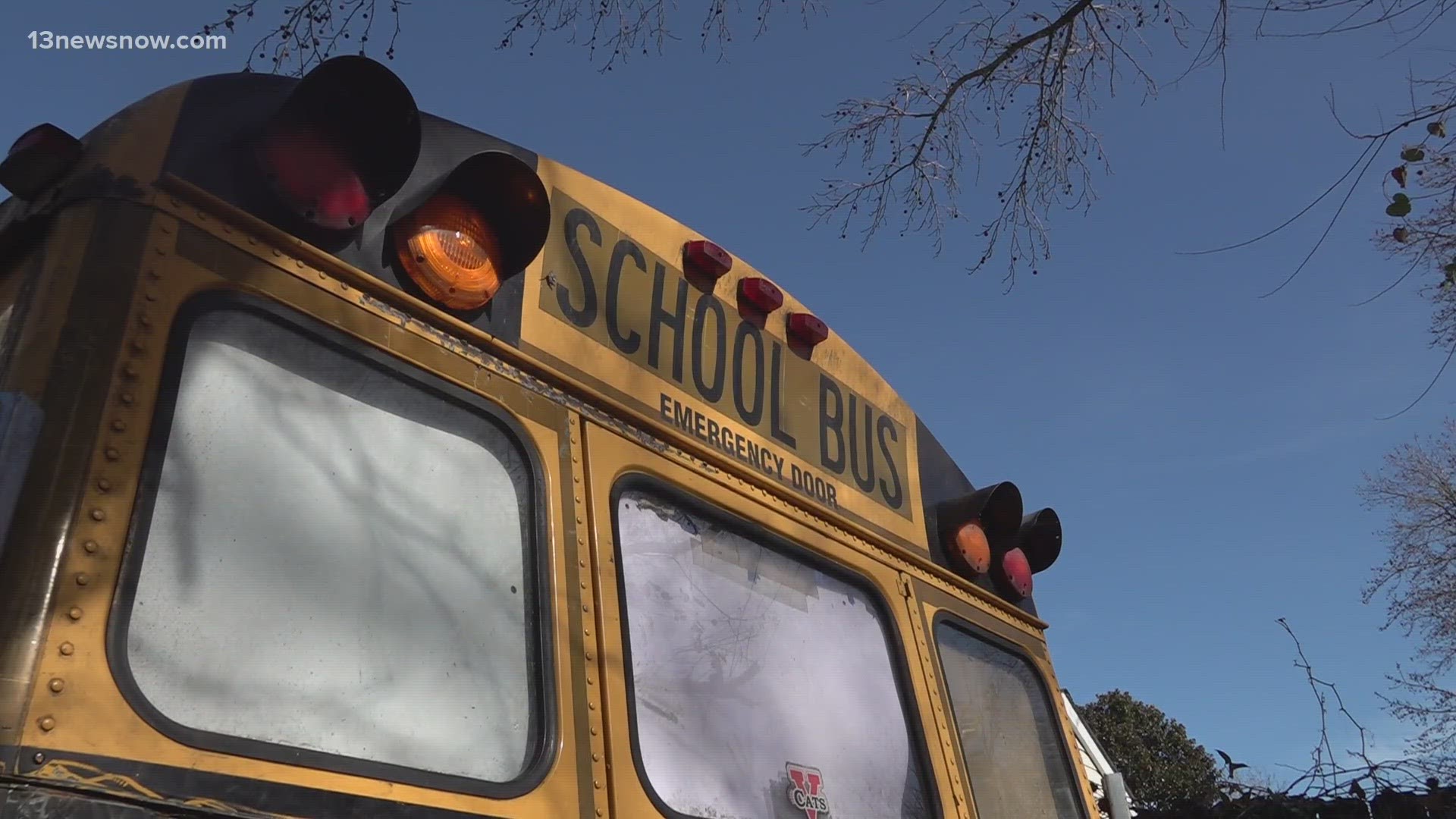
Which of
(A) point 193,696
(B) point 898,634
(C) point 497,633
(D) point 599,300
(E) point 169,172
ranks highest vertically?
(D) point 599,300

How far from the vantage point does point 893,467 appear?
281 cm

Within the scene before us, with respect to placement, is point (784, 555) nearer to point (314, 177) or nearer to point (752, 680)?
point (752, 680)

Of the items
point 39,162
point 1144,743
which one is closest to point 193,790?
point 39,162

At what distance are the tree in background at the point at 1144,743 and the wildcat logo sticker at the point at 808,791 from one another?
18643 millimetres

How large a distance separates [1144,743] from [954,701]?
20334 mm

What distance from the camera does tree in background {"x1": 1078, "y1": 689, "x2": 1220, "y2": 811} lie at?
1981cm

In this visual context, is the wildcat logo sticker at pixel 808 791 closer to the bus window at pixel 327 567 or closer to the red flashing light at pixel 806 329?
the bus window at pixel 327 567

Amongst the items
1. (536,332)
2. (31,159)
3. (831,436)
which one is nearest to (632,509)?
(536,332)

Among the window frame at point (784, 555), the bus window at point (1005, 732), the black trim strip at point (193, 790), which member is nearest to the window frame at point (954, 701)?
the bus window at point (1005, 732)

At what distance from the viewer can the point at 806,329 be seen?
266cm

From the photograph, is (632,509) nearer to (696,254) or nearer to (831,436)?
(696,254)

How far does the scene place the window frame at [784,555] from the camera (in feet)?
5.67

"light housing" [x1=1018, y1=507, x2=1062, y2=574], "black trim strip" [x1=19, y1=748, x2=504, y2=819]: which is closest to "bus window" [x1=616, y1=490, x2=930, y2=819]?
"black trim strip" [x1=19, y1=748, x2=504, y2=819]

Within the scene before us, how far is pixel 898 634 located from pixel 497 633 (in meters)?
1.09
